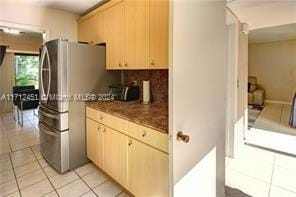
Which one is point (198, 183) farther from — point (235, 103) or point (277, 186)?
point (235, 103)

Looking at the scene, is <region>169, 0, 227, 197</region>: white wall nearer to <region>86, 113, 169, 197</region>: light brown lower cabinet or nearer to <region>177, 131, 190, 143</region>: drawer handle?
<region>177, 131, 190, 143</region>: drawer handle

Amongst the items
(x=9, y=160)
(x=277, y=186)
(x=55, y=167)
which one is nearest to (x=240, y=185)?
(x=277, y=186)

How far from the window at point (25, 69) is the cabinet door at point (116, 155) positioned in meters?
5.46

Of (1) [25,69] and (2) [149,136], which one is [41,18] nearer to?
(2) [149,136]

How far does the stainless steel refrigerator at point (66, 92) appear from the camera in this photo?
2.26 metres

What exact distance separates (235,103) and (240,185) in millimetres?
1129

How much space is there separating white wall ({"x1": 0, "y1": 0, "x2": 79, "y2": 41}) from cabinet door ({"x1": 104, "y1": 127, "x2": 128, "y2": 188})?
6.80 feet

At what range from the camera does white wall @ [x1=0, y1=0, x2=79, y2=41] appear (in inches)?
102

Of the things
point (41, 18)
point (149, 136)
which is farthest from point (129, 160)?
point (41, 18)

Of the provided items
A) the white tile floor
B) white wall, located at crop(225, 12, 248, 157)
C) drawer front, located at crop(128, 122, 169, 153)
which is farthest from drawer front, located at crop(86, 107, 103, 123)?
the white tile floor

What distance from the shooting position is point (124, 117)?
1.80 metres

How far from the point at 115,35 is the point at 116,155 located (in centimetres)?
152

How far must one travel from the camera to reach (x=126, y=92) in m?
2.50

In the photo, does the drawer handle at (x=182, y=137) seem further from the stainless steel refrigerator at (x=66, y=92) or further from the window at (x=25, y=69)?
the window at (x=25, y=69)
